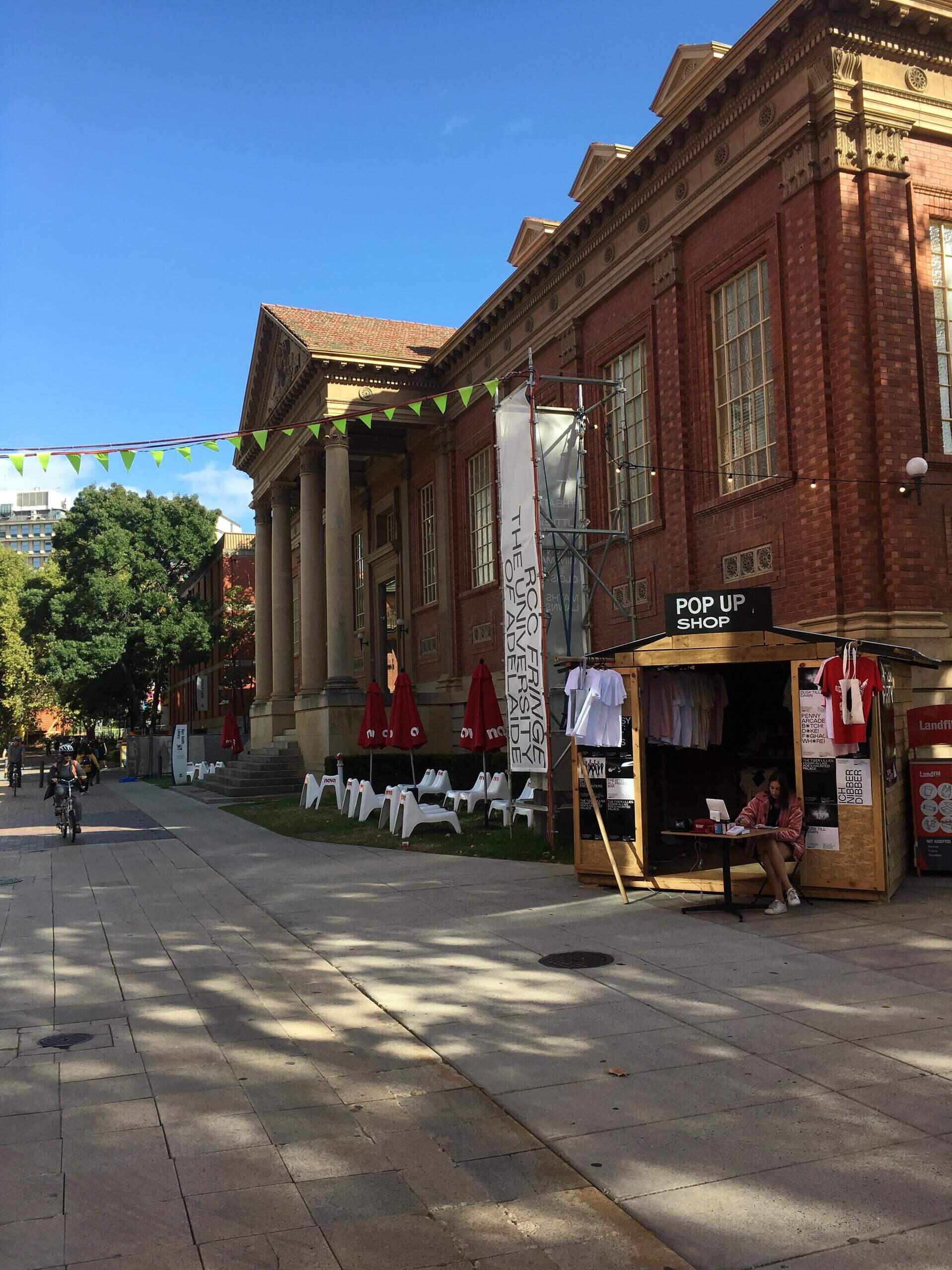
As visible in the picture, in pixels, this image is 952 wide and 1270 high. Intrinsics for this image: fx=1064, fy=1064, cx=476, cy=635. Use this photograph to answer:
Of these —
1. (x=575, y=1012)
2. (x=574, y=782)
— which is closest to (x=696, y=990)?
(x=575, y=1012)

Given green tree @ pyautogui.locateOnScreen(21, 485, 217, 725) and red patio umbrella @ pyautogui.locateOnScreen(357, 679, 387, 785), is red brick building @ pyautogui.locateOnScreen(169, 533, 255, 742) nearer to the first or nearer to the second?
green tree @ pyautogui.locateOnScreen(21, 485, 217, 725)

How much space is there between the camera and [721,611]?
1084cm

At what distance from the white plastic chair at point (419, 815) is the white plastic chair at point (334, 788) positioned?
16.7 feet

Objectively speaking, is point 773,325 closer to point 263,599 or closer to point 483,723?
point 483,723

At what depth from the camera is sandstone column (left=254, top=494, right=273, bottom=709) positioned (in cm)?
3800

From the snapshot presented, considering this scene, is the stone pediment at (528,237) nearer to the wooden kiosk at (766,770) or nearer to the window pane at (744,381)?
the window pane at (744,381)

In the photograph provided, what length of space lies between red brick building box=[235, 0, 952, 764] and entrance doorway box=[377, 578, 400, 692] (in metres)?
7.48

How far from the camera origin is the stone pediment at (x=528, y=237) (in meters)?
23.7

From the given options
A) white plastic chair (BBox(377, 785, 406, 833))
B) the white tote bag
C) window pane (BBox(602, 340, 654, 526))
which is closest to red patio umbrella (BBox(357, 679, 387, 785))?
white plastic chair (BBox(377, 785, 406, 833))

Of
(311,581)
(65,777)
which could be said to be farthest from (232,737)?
(65,777)

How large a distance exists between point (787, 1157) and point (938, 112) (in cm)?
1485

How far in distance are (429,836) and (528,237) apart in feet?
47.4

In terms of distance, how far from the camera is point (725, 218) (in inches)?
669

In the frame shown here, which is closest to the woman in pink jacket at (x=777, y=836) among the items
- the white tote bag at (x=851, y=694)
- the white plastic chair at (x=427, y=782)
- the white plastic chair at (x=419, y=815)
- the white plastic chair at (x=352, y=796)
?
the white tote bag at (x=851, y=694)
